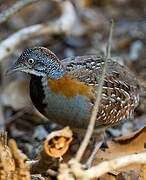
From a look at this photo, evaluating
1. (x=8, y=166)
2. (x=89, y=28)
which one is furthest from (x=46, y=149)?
(x=89, y=28)

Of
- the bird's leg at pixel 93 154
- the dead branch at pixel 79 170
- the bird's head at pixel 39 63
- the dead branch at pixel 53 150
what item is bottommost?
the dead branch at pixel 79 170

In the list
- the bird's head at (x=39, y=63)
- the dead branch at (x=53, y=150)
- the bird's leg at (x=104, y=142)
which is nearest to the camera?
the dead branch at (x=53, y=150)

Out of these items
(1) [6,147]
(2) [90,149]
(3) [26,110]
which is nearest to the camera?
(1) [6,147]

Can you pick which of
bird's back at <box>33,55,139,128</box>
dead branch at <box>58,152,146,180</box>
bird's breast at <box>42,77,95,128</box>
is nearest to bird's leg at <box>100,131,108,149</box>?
bird's back at <box>33,55,139,128</box>

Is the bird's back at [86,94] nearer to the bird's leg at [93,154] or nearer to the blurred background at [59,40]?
the bird's leg at [93,154]

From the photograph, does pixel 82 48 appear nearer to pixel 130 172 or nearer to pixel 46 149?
pixel 130 172

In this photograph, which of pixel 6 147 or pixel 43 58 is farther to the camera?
pixel 43 58

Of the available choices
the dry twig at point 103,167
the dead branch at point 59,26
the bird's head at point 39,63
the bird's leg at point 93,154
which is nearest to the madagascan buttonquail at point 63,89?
the bird's head at point 39,63
